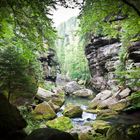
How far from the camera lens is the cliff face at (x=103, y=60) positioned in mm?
37625

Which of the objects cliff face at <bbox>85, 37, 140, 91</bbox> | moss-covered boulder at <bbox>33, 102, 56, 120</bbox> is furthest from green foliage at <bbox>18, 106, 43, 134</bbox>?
cliff face at <bbox>85, 37, 140, 91</bbox>

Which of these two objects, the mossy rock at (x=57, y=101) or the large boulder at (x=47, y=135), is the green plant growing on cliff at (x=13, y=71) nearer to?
the mossy rock at (x=57, y=101)

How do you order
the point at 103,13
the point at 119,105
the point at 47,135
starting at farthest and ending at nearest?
the point at 119,105, the point at 103,13, the point at 47,135

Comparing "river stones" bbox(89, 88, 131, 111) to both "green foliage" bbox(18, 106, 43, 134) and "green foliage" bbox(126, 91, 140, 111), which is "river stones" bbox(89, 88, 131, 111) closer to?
"green foliage" bbox(126, 91, 140, 111)

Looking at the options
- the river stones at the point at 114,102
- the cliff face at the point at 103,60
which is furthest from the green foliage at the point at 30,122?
the cliff face at the point at 103,60

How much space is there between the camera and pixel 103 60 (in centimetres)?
3988

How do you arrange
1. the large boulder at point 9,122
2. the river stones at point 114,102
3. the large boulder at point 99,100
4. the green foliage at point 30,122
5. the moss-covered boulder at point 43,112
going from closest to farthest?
the large boulder at point 9,122
the green foliage at point 30,122
the moss-covered boulder at point 43,112
the river stones at point 114,102
the large boulder at point 99,100

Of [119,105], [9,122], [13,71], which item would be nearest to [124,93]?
[119,105]

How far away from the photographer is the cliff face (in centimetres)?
3762

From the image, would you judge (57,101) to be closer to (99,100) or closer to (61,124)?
(99,100)

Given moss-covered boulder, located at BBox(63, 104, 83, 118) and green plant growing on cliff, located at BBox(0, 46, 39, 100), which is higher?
green plant growing on cliff, located at BBox(0, 46, 39, 100)

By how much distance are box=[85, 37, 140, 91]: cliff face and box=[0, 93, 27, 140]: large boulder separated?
90.3ft

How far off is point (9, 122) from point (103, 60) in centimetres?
3249

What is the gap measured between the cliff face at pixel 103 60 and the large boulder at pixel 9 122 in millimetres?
27534
